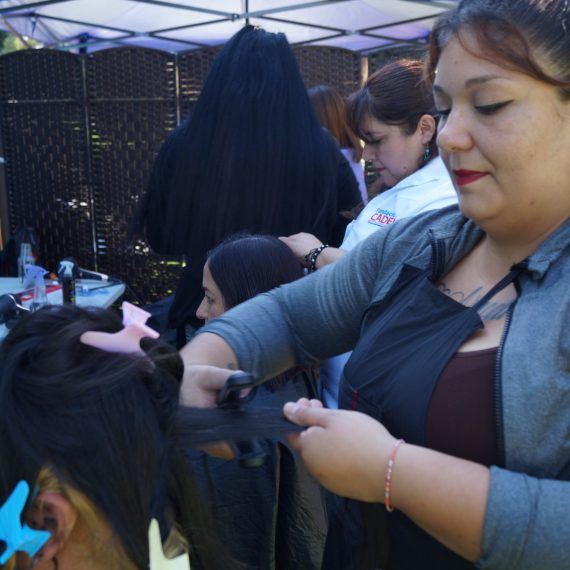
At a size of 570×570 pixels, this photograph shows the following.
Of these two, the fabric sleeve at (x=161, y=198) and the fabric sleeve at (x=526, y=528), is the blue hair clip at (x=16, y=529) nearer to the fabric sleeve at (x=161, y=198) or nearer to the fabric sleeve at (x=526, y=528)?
the fabric sleeve at (x=526, y=528)

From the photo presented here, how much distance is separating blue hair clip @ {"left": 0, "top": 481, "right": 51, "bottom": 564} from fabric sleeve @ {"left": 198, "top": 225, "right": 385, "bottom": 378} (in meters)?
0.42

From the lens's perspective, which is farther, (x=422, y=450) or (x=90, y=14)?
(x=90, y=14)

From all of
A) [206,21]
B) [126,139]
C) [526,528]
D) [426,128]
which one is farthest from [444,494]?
[126,139]

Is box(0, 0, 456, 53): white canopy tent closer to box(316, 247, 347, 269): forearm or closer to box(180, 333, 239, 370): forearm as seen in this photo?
box(316, 247, 347, 269): forearm

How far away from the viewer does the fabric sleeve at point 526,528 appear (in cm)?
77

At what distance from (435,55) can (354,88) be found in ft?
15.8

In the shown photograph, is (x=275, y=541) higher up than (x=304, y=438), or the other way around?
(x=304, y=438)

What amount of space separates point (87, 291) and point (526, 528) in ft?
10.6

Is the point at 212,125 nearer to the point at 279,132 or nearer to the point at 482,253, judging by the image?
the point at 279,132

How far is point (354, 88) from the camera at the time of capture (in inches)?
226

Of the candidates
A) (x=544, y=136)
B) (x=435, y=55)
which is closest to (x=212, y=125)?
(x=435, y=55)

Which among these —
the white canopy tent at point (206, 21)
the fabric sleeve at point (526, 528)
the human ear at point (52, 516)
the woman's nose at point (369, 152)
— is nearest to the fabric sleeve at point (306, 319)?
the human ear at point (52, 516)

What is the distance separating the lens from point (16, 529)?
2.76 ft

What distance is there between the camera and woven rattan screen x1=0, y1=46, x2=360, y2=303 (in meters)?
5.64
